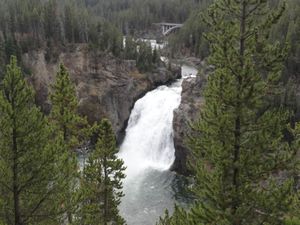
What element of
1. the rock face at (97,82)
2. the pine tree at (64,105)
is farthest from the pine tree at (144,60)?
the pine tree at (64,105)

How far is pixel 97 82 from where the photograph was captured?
221ft

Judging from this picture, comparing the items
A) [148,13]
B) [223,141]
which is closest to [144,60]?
[223,141]

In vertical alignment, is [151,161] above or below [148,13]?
below

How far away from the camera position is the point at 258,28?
1557 cm

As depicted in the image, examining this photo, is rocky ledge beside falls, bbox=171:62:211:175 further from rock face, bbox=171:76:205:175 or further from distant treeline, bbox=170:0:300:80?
distant treeline, bbox=170:0:300:80

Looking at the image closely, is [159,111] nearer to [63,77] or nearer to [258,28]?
[63,77]

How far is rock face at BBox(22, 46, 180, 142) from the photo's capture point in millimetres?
64062

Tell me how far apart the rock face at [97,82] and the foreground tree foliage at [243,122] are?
46.2m

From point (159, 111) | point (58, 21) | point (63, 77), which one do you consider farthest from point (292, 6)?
point (63, 77)

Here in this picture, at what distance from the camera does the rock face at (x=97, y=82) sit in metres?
64.1

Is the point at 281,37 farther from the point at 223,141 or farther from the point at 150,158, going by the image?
the point at 223,141

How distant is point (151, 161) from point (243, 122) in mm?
39310

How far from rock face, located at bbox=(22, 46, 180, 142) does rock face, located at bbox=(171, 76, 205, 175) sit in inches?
477

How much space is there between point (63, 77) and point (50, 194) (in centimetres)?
872
